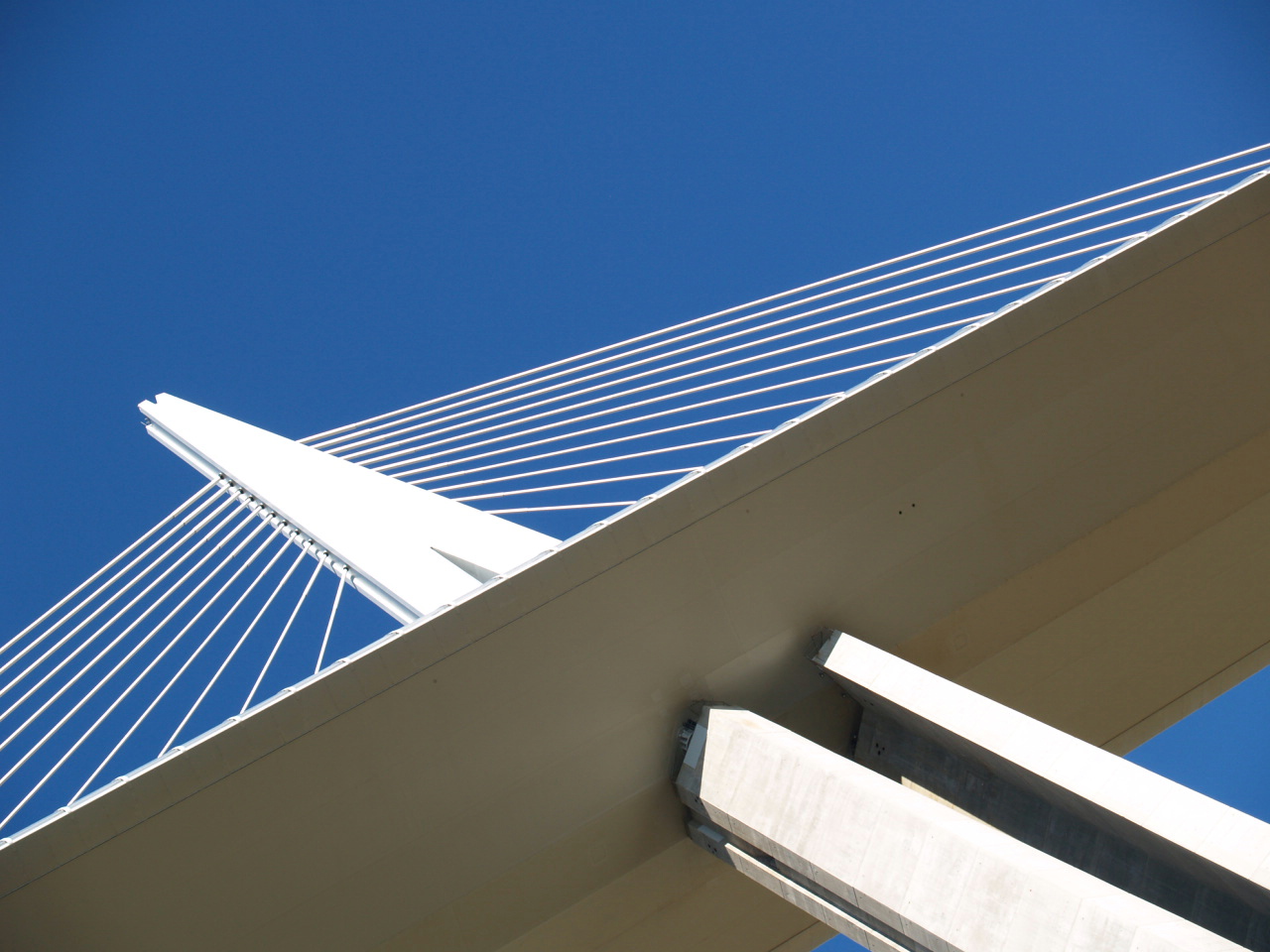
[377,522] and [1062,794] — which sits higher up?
[377,522]

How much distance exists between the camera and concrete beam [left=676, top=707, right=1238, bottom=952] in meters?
6.64

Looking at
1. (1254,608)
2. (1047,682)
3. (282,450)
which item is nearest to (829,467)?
(1047,682)

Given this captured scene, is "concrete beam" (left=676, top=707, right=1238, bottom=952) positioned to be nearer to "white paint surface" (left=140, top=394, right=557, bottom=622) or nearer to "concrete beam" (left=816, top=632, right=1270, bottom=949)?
"concrete beam" (left=816, top=632, right=1270, bottom=949)

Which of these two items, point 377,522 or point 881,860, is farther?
point 377,522

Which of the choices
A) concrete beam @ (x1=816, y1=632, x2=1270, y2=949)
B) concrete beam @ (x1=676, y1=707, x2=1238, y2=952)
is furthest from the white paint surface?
concrete beam @ (x1=816, y1=632, x2=1270, y2=949)

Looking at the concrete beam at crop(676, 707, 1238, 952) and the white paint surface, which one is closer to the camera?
the concrete beam at crop(676, 707, 1238, 952)

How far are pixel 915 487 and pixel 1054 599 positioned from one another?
207 centimetres

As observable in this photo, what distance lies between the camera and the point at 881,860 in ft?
26.3

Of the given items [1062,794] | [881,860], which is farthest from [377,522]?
[1062,794]

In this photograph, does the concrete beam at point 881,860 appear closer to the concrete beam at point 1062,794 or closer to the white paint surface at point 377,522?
the concrete beam at point 1062,794

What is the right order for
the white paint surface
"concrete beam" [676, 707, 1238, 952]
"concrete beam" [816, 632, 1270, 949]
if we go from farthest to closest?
Result: the white paint surface
"concrete beam" [816, 632, 1270, 949]
"concrete beam" [676, 707, 1238, 952]

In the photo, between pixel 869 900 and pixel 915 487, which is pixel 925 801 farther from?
pixel 915 487

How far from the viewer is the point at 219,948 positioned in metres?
8.94

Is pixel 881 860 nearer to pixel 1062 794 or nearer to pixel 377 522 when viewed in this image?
pixel 1062 794
